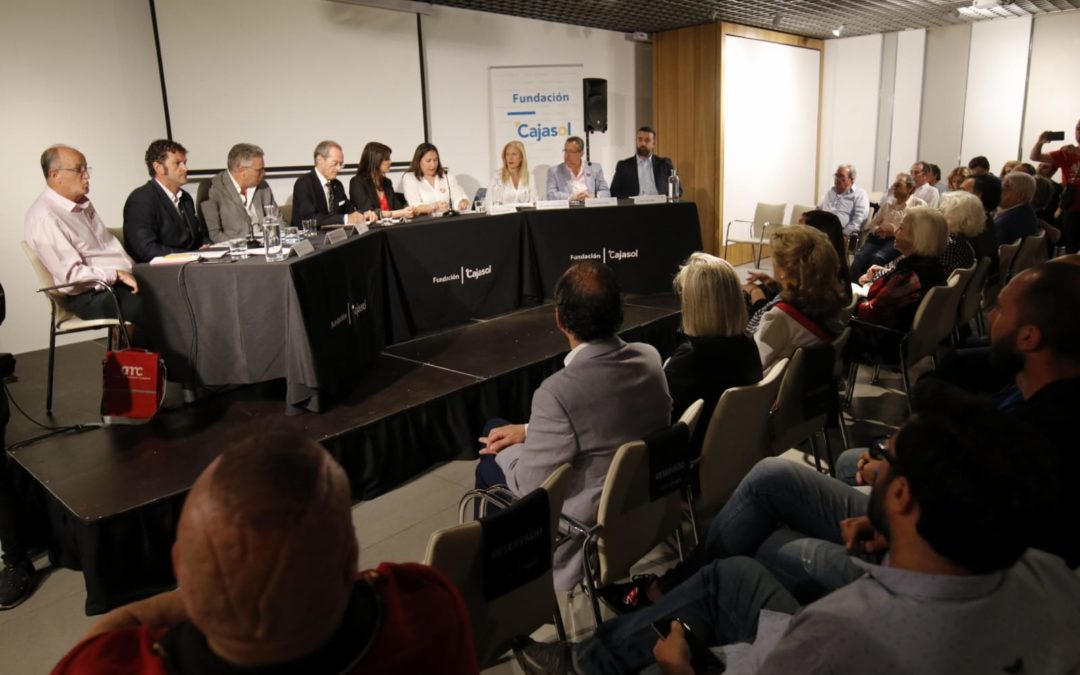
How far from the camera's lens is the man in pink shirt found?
11.7ft

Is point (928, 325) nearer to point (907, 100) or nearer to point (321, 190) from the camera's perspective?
point (321, 190)

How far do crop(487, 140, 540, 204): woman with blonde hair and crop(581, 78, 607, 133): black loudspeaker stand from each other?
2325 mm

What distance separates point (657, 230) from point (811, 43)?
6.66 meters

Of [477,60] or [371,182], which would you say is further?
[477,60]

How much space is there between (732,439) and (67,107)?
5.20 m

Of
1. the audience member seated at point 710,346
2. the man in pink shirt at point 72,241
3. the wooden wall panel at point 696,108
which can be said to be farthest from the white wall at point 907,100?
the man in pink shirt at point 72,241

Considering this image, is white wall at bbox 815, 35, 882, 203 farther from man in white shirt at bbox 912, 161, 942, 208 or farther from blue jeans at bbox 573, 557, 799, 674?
blue jeans at bbox 573, 557, 799, 674

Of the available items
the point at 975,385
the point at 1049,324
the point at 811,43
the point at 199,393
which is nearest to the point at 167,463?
the point at 199,393

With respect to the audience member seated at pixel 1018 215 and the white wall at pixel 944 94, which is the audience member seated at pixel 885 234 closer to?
the audience member seated at pixel 1018 215

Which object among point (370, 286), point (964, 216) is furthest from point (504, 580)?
point (964, 216)

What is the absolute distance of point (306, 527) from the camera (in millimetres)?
781

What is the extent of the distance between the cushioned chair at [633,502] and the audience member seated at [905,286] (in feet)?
7.46

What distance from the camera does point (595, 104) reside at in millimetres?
7992

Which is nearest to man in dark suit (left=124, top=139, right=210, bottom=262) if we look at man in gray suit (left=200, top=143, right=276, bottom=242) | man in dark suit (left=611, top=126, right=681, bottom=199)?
man in gray suit (left=200, top=143, right=276, bottom=242)
